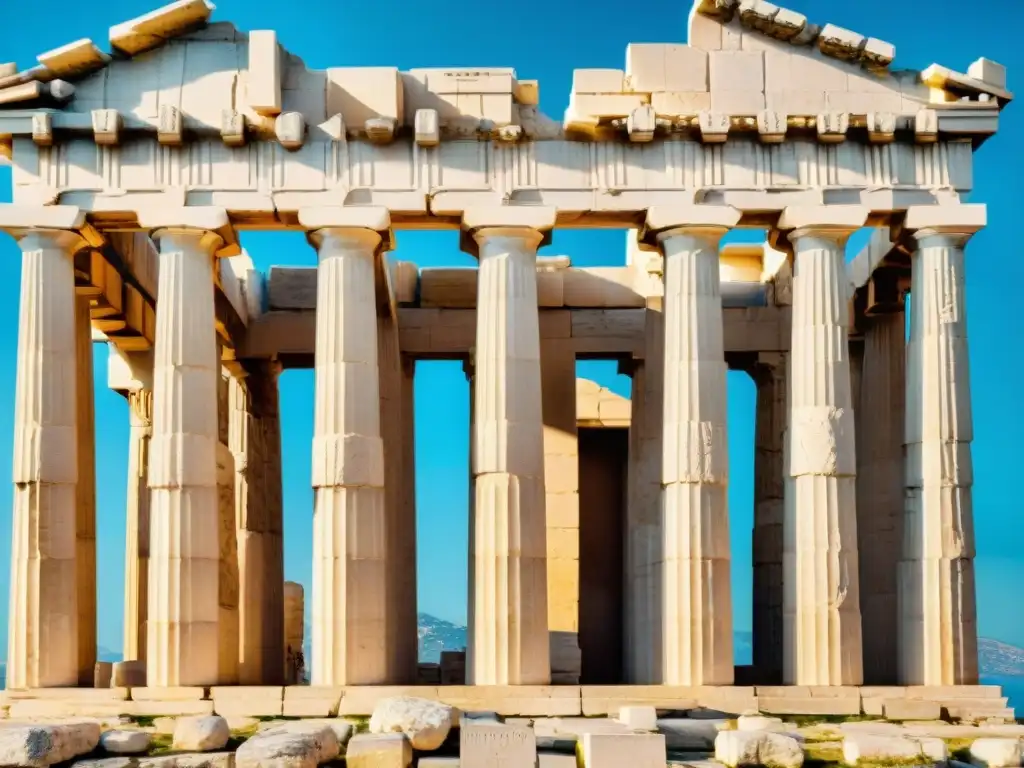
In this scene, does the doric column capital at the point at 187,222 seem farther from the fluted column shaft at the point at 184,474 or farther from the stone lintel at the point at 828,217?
the stone lintel at the point at 828,217

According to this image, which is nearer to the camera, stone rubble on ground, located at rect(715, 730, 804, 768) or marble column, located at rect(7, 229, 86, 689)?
stone rubble on ground, located at rect(715, 730, 804, 768)

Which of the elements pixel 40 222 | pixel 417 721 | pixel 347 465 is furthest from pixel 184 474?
pixel 417 721

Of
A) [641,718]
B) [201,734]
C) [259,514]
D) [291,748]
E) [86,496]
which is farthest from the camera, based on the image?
[259,514]

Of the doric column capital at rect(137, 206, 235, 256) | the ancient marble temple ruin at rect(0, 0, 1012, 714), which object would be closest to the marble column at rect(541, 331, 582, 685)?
the ancient marble temple ruin at rect(0, 0, 1012, 714)

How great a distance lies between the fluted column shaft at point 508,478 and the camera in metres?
37.4

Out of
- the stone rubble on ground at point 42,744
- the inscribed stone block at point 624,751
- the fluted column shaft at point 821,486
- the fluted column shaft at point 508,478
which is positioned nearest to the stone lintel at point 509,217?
the fluted column shaft at point 508,478

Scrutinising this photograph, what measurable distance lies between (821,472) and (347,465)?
10.1 m

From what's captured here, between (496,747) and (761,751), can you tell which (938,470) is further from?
(496,747)

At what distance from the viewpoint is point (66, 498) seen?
3828 cm

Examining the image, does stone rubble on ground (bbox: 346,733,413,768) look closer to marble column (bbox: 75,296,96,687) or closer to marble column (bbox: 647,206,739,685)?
marble column (bbox: 647,206,739,685)

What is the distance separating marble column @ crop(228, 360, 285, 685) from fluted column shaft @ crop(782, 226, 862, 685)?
16.1m

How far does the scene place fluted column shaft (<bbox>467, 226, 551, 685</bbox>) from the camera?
37.4 meters

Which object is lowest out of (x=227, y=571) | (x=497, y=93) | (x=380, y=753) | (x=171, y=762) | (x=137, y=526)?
(x=171, y=762)

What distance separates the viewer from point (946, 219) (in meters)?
38.9
